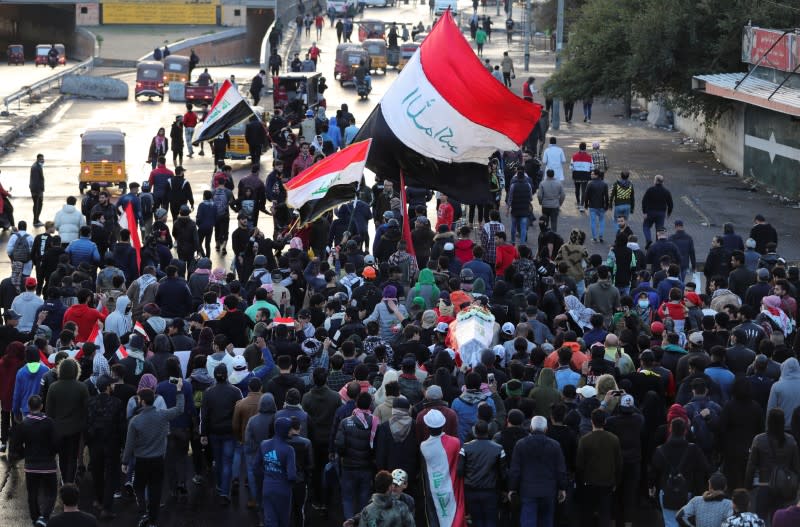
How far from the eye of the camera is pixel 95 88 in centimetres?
5397

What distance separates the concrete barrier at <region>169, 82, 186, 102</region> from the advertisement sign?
28.6 metres

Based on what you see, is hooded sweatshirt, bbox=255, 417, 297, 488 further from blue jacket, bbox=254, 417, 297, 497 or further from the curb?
the curb

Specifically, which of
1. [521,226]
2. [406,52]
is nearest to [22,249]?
[521,226]

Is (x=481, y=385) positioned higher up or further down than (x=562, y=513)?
higher up

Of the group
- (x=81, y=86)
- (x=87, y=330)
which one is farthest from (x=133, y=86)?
(x=87, y=330)

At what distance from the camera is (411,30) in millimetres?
80438

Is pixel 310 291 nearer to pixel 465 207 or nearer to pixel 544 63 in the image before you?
pixel 465 207

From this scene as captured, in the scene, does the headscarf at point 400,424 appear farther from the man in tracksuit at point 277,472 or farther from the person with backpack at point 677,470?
the person with backpack at point 677,470

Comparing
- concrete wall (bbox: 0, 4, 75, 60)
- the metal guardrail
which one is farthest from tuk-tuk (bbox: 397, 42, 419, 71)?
concrete wall (bbox: 0, 4, 75, 60)

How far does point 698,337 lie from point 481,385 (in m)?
2.65

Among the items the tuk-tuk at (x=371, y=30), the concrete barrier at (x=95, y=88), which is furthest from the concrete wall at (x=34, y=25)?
the concrete barrier at (x=95, y=88)

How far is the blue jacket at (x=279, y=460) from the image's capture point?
12.3m

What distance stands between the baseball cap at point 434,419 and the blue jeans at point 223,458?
7.98ft

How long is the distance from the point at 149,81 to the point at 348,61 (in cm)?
759
